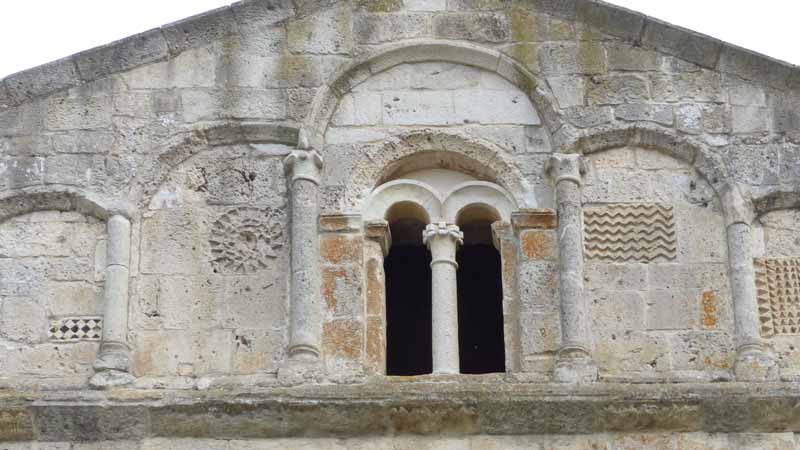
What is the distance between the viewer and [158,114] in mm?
15375

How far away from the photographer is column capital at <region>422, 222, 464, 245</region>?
14883 millimetres

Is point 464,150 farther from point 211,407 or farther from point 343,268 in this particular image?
point 211,407

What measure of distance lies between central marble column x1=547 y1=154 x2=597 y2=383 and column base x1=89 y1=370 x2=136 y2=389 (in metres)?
2.56

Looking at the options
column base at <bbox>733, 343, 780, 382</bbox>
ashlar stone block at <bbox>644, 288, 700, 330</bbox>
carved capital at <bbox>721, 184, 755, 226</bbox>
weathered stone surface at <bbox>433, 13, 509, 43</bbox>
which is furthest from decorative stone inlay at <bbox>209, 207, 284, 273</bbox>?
column base at <bbox>733, 343, 780, 382</bbox>

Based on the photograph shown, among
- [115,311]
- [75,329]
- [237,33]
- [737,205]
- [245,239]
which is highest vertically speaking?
[237,33]

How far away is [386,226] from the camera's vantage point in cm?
1498

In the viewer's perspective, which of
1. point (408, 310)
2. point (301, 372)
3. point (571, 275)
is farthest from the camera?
point (408, 310)

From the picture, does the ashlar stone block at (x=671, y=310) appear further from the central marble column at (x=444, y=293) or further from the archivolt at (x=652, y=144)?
the central marble column at (x=444, y=293)

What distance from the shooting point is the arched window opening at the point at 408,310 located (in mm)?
16688

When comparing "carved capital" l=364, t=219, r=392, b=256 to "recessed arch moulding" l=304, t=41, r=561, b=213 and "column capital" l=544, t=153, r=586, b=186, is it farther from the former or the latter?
"column capital" l=544, t=153, r=586, b=186

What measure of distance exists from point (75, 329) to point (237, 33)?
2.29m

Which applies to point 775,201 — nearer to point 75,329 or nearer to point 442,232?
point 442,232

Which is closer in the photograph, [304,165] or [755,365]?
[755,365]

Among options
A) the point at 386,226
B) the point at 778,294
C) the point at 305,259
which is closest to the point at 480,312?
the point at 386,226
